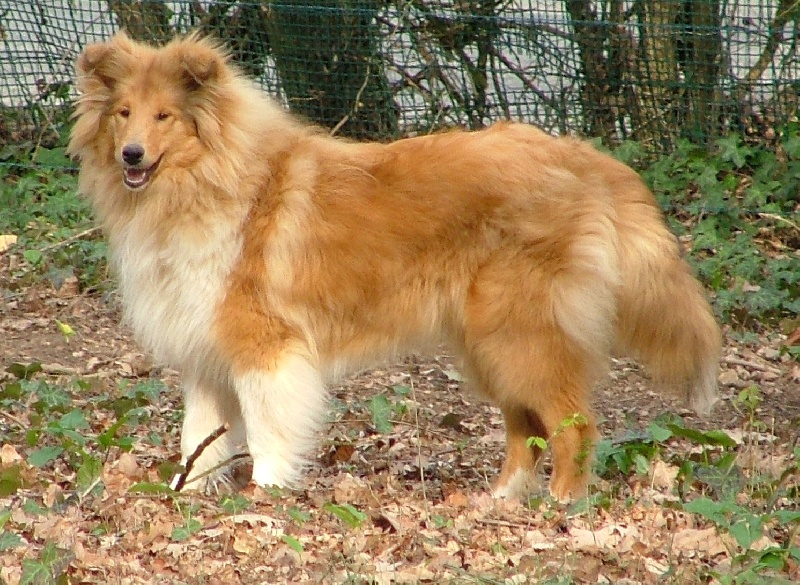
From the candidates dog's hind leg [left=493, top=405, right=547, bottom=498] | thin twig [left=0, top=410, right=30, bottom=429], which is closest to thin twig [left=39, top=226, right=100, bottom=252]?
thin twig [left=0, top=410, right=30, bottom=429]

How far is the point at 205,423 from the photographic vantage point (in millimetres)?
5281

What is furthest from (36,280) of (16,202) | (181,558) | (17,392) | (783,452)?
(783,452)

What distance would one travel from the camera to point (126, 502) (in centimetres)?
452

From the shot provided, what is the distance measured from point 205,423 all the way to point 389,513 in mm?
1119

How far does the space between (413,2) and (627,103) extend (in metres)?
1.82

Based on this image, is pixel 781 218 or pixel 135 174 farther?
pixel 781 218

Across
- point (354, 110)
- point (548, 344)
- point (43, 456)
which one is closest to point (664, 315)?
point (548, 344)

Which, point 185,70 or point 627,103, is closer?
point 185,70

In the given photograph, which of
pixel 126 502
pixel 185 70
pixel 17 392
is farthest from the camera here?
pixel 17 392

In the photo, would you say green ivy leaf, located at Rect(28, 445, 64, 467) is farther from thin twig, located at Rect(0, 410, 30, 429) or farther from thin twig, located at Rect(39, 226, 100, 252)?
thin twig, located at Rect(39, 226, 100, 252)


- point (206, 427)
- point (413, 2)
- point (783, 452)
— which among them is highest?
point (413, 2)

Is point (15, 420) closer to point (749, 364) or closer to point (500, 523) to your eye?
point (500, 523)

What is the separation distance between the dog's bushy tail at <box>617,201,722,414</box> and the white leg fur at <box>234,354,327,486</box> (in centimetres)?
134

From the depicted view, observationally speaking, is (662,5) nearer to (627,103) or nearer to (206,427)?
(627,103)
